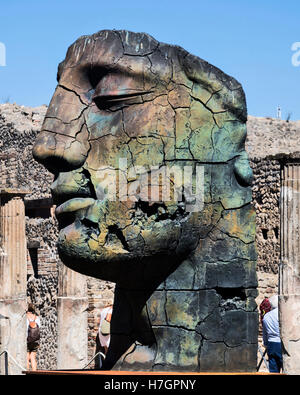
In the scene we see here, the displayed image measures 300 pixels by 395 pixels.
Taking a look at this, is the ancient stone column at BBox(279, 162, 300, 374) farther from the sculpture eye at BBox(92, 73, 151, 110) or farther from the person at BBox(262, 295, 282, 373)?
the sculpture eye at BBox(92, 73, 151, 110)

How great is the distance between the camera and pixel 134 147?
6.06m

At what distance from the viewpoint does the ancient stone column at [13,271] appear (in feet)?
47.5

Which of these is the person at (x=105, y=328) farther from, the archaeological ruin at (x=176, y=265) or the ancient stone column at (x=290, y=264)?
the ancient stone column at (x=290, y=264)

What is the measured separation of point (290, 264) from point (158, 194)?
6.23 metres

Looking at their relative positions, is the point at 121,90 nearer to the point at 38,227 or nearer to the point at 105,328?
the point at 105,328

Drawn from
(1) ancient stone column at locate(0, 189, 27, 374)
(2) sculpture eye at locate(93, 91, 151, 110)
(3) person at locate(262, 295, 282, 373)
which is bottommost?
(3) person at locate(262, 295, 282, 373)

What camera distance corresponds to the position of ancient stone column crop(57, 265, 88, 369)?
12.9 meters

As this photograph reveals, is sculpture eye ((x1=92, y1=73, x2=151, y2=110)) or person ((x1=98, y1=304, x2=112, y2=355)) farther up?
sculpture eye ((x1=92, y1=73, x2=151, y2=110))

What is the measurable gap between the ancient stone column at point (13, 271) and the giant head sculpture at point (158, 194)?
830 cm

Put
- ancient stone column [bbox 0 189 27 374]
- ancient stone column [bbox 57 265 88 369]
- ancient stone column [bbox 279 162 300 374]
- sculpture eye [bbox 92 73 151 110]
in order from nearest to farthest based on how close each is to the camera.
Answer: sculpture eye [bbox 92 73 151 110]
ancient stone column [bbox 279 162 300 374]
ancient stone column [bbox 57 265 88 369]
ancient stone column [bbox 0 189 27 374]

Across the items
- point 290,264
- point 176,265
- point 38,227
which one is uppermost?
point 38,227

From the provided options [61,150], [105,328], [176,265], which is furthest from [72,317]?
[61,150]

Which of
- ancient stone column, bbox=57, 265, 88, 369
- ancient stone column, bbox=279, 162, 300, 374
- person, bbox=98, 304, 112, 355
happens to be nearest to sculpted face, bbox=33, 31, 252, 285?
ancient stone column, bbox=279, 162, 300, 374

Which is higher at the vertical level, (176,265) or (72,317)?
(176,265)
